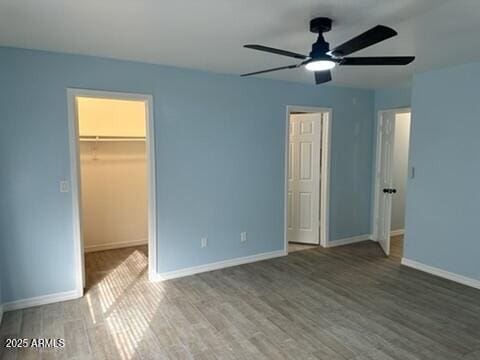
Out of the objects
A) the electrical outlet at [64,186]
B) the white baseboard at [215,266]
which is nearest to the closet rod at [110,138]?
the electrical outlet at [64,186]

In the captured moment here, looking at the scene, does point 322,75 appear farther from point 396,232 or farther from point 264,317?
point 396,232

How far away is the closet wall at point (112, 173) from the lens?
480 cm

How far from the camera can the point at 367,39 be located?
1950mm

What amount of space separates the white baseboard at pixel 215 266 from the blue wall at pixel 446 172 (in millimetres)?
Result: 1841

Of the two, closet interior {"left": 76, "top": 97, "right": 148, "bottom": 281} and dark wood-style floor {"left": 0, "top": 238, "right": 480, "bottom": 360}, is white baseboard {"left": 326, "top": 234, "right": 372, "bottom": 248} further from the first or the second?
closet interior {"left": 76, "top": 97, "right": 148, "bottom": 281}

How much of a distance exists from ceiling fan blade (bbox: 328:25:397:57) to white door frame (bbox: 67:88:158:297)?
2239 mm

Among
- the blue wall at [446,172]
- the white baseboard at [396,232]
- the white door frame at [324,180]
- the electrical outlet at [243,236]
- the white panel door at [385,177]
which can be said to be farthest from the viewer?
the white baseboard at [396,232]

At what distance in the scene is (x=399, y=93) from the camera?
4.96m

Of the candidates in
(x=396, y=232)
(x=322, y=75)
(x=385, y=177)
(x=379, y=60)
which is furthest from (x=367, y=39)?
(x=396, y=232)

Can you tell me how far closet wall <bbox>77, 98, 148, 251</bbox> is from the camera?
480 cm

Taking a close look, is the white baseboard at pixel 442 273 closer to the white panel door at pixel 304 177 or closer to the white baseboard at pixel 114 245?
the white panel door at pixel 304 177

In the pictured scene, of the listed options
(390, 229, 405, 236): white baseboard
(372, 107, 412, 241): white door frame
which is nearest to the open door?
(372, 107, 412, 241): white door frame

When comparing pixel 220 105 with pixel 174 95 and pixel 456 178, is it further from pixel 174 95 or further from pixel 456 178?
pixel 456 178

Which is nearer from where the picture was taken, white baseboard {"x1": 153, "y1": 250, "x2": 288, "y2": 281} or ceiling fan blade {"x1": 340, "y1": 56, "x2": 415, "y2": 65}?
ceiling fan blade {"x1": 340, "y1": 56, "x2": 415, "y2": 65}
